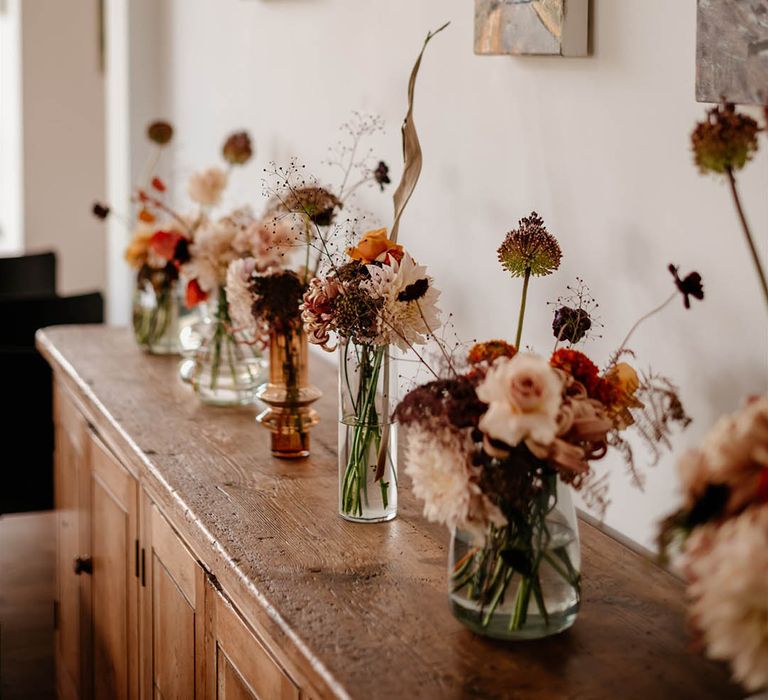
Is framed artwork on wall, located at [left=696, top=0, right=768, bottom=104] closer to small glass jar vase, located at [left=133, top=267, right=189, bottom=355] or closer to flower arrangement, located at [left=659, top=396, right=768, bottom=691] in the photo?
flower arrangement, located at [left=659, top=396, right=768, bottom=691]

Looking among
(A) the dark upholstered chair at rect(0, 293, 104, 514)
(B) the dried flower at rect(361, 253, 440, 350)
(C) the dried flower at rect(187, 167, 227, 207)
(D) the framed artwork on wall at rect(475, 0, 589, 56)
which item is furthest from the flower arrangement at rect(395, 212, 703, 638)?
(A) the dark upholstered chair at rect(0, 293, 104, 514)

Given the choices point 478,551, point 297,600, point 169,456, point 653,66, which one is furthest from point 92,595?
point 653,66

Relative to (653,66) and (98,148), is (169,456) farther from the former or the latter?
(98,148)

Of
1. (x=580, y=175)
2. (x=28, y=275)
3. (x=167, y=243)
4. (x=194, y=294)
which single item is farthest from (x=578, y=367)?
(x=28, y=275)

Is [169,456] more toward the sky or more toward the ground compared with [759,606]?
more toward the ground

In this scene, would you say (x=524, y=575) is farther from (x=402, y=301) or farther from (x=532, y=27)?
(x=532, y=27)

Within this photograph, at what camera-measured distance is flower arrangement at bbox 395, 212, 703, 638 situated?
3.68ft

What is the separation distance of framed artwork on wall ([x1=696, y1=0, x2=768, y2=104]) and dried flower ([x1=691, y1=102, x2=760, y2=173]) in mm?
284

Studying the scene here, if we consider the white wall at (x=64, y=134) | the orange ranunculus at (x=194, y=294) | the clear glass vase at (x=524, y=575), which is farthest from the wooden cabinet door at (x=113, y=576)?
the white wall at (x=64, y=134)

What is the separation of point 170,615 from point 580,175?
904 millimetres

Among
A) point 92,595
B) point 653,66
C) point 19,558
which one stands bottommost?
point 19,558

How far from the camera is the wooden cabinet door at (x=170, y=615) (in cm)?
167

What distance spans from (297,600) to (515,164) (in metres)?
0.82

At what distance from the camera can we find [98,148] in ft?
17.9
